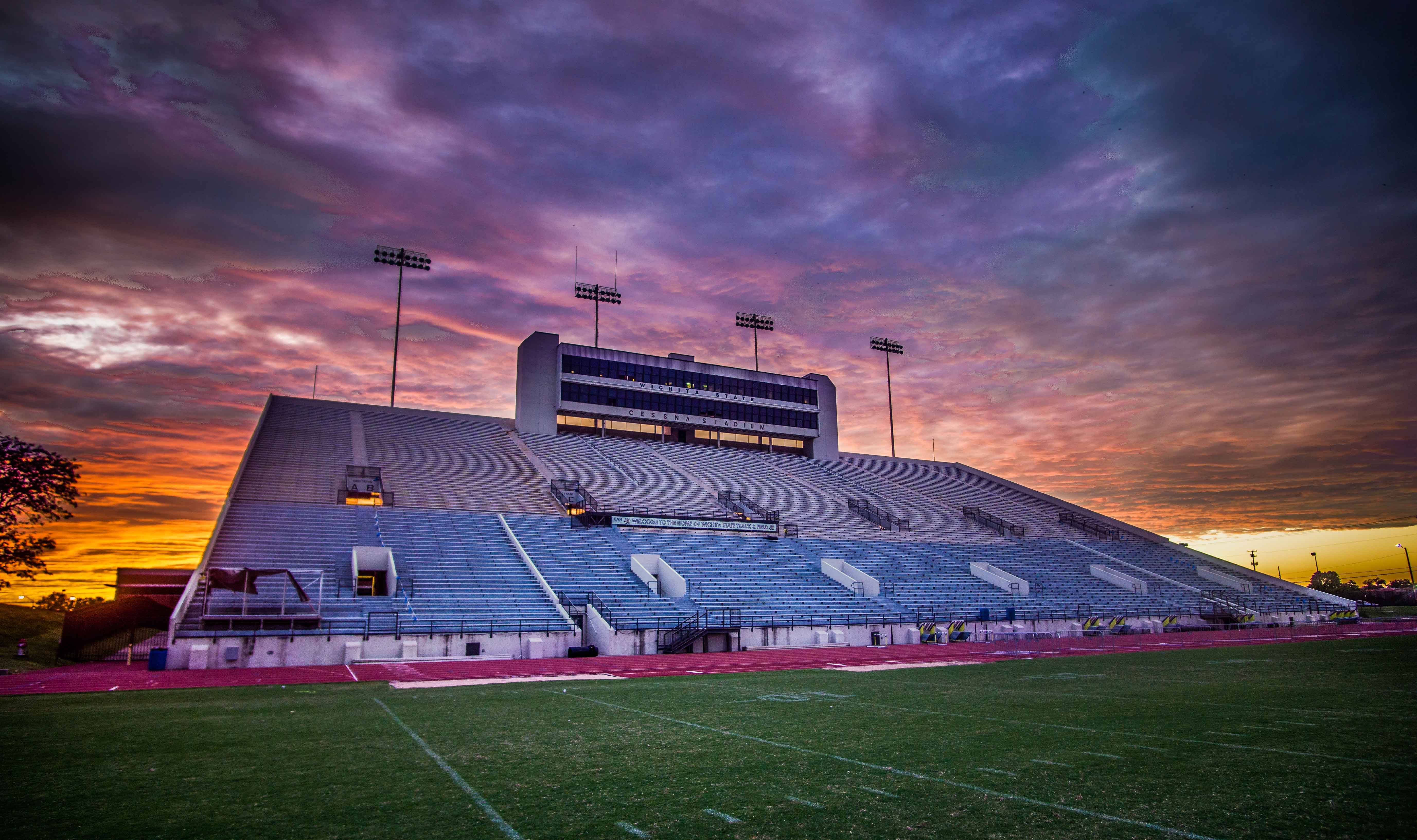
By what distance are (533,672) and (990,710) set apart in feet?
42.1

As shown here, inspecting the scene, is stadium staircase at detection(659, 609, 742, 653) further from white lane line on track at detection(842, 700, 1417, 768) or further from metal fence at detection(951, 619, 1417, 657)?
white lane line on track at detection(842, 700, 1417, 768)

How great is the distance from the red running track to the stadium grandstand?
1.33 meters

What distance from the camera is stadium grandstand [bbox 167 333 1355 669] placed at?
2564cm

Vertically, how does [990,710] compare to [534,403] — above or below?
below

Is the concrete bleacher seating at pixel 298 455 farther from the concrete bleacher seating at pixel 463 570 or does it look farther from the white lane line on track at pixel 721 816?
the white lane line on track at pixel 721 816

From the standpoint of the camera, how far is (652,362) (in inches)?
2320

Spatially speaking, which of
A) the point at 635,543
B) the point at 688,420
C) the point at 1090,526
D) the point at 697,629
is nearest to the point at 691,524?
the point at 635,543

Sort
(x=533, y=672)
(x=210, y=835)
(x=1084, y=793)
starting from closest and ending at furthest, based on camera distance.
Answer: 1. (x=210, y=835)
2. (x=1084, y=793)
3. (x=533, y=672)

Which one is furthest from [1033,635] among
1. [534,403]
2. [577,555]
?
[534,403]

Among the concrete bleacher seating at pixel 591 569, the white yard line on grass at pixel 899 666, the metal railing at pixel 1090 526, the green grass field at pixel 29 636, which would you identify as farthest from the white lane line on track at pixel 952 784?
the metal railing at pixel 1090 526

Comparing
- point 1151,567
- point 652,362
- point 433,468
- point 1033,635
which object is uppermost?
point 652,362

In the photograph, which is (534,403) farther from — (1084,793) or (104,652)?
(1084,793)

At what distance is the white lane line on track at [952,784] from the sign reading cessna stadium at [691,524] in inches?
1069

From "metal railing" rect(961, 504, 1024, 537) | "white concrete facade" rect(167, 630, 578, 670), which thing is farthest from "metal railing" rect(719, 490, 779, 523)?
"white concrete facade" rect(167, 630, 578, 670)
